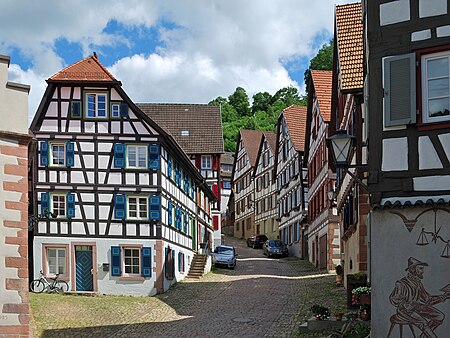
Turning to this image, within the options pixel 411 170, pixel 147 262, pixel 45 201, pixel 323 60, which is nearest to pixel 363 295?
pixel 411 170

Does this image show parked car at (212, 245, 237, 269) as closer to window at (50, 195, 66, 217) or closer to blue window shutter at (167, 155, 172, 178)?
blue window shutter at (167, 155, 172, 178)

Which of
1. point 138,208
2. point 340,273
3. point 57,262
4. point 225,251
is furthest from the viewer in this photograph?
point 225,251

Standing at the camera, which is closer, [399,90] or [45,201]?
[399,90]

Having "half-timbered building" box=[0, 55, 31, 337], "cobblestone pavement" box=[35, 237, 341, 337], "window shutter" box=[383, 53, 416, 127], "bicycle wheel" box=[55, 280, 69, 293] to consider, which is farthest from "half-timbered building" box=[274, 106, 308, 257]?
"window shutter" box=[383, 53, 416, 127]

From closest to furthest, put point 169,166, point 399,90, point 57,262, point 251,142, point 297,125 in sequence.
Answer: point 399,90
point 57,262
point 169,166
point 297,125
point 251,142

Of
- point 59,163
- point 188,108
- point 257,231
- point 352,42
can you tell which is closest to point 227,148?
Result: point 257,231

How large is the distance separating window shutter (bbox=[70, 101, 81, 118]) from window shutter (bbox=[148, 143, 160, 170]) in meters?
3.26

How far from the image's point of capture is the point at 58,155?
3216 centimetres

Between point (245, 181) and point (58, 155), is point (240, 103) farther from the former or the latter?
point (58, 155)

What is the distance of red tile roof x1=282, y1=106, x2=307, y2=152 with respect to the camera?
5272 centimetres

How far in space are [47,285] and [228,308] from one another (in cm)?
861

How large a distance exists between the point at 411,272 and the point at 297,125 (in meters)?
42.1

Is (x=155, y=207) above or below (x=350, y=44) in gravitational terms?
below

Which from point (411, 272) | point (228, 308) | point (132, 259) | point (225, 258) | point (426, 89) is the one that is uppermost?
point (426, 89)
